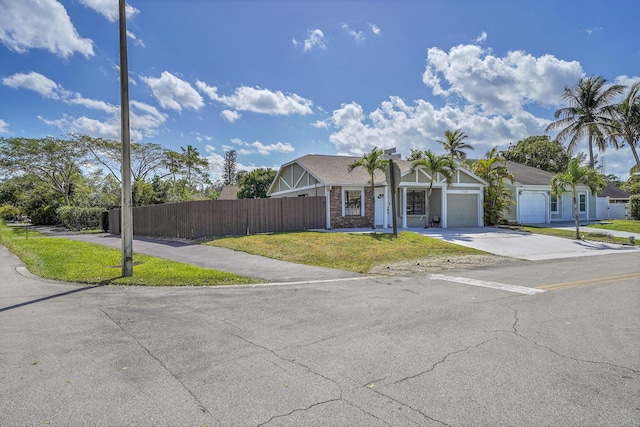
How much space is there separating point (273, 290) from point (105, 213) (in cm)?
2924

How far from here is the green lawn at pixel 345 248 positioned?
12.5m

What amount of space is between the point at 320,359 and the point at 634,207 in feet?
122

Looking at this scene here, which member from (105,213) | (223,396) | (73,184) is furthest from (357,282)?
(73,184)

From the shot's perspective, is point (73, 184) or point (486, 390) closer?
point (486, 390)

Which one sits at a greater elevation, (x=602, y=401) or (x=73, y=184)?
(x=73, y=184)

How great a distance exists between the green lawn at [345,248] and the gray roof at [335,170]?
473 cm

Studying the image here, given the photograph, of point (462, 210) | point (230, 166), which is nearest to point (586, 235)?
point (462, 210)

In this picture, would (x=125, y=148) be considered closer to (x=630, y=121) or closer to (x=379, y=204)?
(x=379, y=204)

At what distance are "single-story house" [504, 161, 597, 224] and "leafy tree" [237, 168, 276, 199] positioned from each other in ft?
95.6

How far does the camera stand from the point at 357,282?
29.5 feet

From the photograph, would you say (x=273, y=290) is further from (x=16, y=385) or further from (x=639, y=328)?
(x=639, y=328)

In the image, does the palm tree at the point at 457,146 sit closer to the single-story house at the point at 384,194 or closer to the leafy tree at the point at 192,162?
the single-story house at the point at 384,194

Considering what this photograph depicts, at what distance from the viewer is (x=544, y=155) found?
43.8 metres

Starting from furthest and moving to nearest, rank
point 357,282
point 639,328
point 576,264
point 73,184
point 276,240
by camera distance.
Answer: point 73,184
point 276,240
point 576,264
point 357,282
point 639,328
